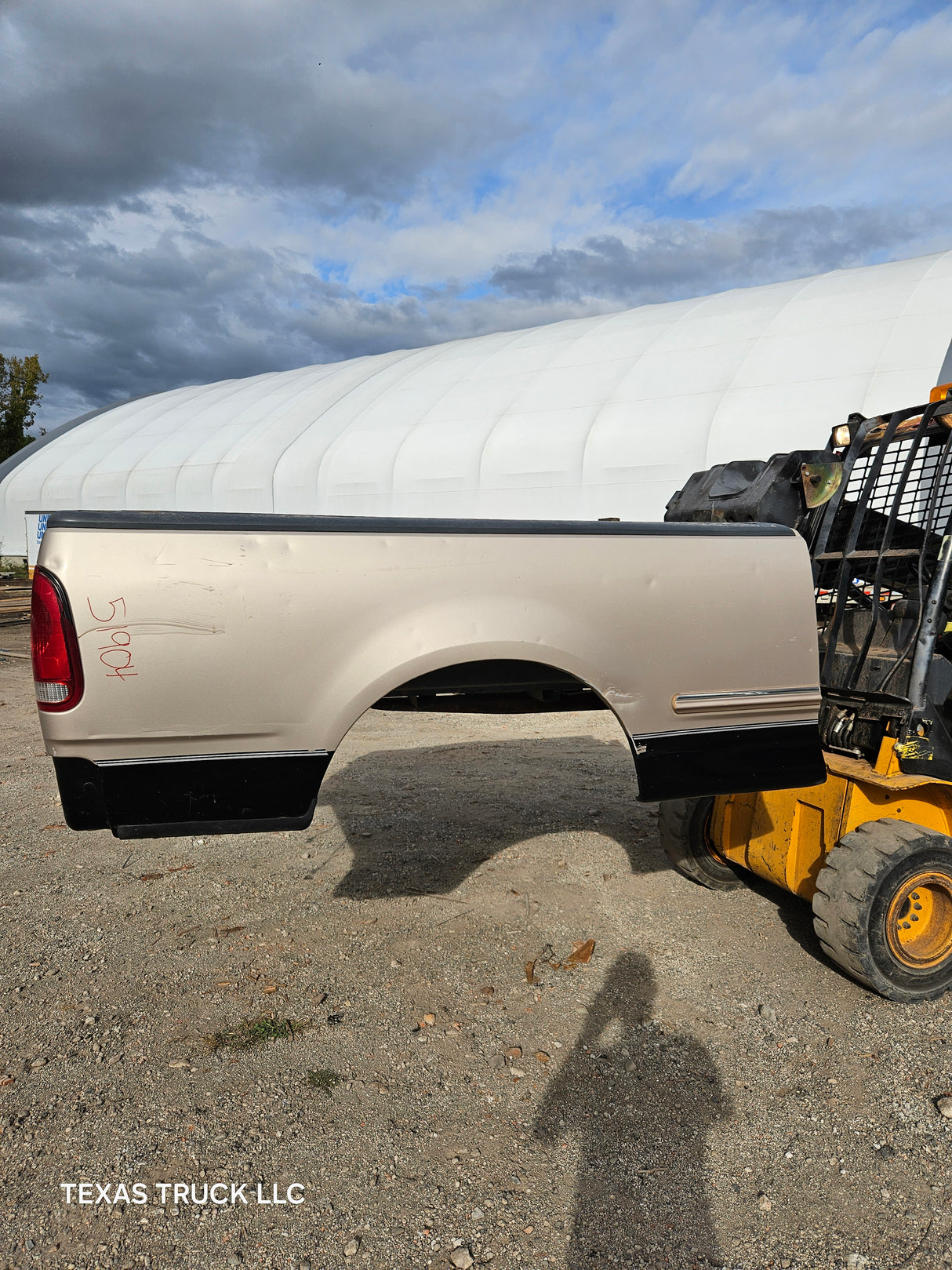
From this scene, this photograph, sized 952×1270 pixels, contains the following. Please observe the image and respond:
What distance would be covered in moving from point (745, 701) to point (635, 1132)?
1.52 m

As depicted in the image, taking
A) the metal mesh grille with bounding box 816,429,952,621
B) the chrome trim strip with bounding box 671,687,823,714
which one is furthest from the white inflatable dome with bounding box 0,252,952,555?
the chrome trim strip with bounding box 671,687,823,714

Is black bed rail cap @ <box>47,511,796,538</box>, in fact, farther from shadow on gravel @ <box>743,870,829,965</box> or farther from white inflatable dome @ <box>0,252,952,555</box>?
white inflatable dome @ <box>0,252,952,555</box>

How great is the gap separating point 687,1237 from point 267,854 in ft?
11.3

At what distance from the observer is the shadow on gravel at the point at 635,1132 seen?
225 cm

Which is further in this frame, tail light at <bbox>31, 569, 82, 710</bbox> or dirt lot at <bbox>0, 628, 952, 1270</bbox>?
tail light at <bbox>31, 569, 82, 710</bbox>

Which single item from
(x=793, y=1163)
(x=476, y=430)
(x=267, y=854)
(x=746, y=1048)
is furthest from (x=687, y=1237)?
(x=476, y=430)

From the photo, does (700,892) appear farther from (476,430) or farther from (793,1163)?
(476,430)

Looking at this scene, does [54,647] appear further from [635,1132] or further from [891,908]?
[891,908]

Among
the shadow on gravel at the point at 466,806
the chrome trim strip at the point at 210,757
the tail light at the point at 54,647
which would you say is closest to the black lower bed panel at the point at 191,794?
the chrome trim strip at the point at 210,757

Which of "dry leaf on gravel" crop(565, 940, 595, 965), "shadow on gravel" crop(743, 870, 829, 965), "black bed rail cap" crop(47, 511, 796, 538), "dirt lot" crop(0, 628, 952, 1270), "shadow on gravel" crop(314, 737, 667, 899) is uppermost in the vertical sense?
"black bed rail cap" crop(47, 511, 796, 538)

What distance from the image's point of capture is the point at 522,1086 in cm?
290

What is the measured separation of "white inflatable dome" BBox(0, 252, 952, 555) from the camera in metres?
12.4

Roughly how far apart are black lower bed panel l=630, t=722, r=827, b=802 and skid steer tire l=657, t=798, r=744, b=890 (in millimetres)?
1245

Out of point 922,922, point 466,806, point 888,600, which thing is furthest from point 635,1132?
point 466,806
